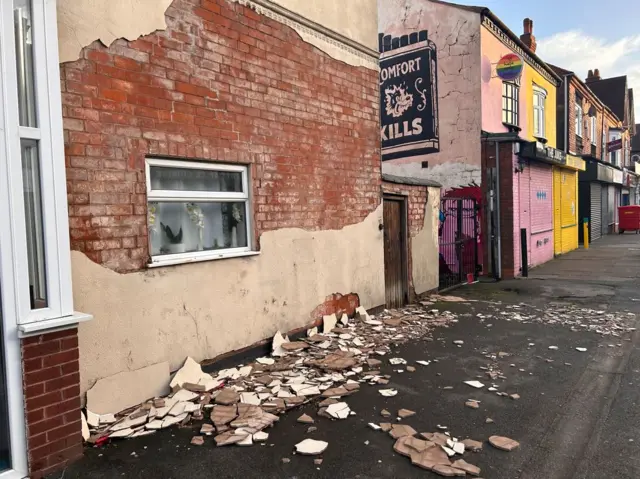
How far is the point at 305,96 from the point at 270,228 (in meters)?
1.88

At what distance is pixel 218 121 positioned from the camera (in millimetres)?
4938

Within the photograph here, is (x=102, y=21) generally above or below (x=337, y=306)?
above

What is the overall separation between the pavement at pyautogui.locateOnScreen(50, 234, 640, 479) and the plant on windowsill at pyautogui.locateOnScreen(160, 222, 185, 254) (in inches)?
69.9

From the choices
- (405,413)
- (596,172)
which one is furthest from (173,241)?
(596,172)

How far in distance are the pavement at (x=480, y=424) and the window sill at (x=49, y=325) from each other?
97 cm

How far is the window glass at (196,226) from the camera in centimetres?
455

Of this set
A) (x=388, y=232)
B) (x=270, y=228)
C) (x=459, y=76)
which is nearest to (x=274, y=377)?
(x=270, y=228)

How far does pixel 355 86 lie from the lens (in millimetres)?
7043

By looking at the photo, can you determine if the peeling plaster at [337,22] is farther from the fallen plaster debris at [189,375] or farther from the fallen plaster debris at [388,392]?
the fallen plaster debris at [388,392]

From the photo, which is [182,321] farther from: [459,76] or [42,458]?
[459,76]

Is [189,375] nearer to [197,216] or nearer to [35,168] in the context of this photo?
[197,216]

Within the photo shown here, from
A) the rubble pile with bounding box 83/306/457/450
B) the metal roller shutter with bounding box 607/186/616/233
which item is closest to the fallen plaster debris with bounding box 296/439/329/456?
the rubble pile with bounding box 83/306/457/450

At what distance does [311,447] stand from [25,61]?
3.34m

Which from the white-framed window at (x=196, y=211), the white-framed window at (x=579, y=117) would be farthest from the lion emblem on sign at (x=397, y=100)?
the white-framed window at (x=579, y=117)
